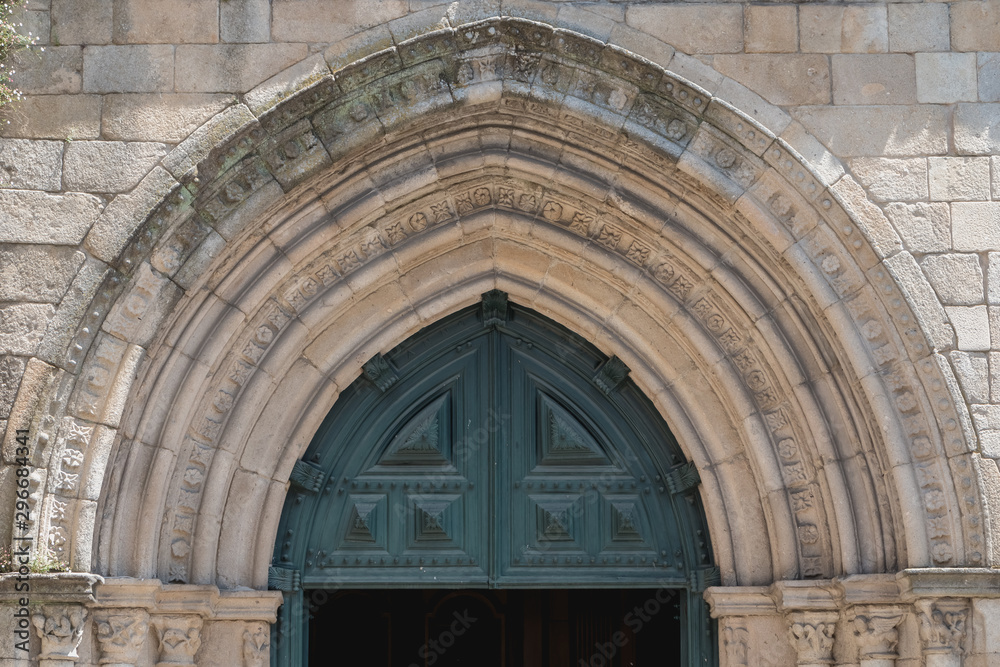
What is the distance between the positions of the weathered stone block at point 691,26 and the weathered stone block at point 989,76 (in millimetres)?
1050

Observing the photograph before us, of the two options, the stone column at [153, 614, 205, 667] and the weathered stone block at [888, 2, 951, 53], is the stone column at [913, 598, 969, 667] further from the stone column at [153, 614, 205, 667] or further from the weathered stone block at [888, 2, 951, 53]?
the stone column at [153, 614, 205, 667]

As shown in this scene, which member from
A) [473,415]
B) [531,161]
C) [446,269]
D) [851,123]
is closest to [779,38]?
[851,123]

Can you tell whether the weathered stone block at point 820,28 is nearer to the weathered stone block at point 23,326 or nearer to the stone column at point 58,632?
the weathered stone block at point 23,326

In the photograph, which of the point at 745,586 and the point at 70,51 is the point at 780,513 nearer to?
the point at 745,586

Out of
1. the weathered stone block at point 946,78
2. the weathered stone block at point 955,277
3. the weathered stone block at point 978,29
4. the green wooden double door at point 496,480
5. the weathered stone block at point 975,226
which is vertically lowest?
the green wooden double door at point 496,480

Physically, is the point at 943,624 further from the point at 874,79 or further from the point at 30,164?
the point at 30,164

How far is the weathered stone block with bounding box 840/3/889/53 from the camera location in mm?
5680

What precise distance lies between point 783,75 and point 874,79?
1.31ft

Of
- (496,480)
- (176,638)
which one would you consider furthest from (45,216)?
(496,480)

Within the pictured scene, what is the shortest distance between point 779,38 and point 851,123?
491 millimetres

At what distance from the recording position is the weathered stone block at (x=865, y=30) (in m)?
5.68

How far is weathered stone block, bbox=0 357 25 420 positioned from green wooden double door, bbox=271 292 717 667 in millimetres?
1320

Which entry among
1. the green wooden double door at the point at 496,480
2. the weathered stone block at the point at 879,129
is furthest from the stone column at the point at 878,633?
the weathered stone block at the point at 879,129

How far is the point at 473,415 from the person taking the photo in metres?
6.20
